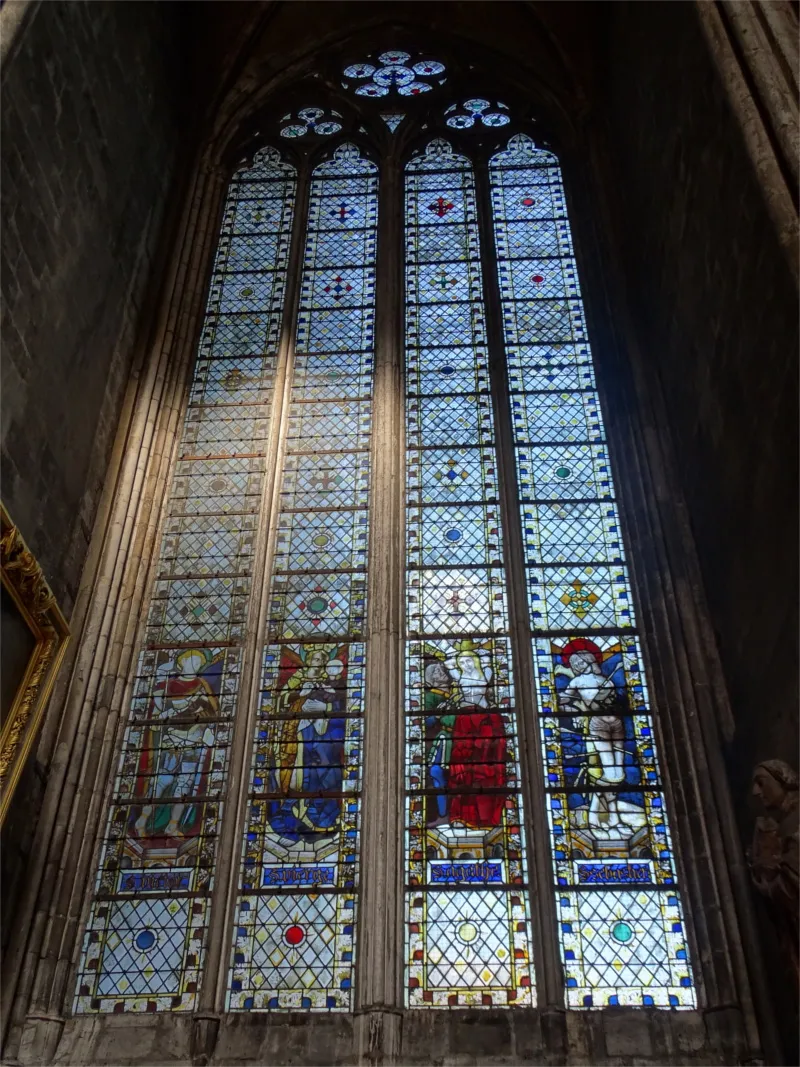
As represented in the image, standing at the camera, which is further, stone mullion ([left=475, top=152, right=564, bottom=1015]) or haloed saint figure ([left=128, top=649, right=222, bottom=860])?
haloed saint figure ([left=128, top=649, right=222, bottom=860])

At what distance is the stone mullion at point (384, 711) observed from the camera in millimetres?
6477

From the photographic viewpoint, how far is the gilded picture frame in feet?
21.4

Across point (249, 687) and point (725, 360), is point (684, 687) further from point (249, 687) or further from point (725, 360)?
point (249, 687)

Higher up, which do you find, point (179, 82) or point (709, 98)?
point (179, 82)

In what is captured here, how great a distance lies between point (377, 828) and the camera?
710cm

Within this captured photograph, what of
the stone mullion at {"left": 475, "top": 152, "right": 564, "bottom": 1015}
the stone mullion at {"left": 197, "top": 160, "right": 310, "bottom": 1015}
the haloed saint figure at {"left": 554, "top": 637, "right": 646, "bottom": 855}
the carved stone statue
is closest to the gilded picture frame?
the stone mullion at {"left": 197, "top": 160, "right": 310, "bottom": 1015}

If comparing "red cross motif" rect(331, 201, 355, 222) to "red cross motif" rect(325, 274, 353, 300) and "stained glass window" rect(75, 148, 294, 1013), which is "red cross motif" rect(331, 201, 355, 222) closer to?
"stained glass window" rect(75, 148, 294, 1013)

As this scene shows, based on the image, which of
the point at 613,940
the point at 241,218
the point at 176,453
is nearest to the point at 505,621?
the point at 613,940

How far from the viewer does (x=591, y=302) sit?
400 inches

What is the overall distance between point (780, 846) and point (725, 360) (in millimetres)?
3052

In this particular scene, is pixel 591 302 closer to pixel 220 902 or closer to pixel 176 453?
pixel 176 453

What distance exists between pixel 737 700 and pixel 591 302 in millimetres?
4336

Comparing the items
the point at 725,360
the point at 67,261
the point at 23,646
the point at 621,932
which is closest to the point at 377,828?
the point at 621,932

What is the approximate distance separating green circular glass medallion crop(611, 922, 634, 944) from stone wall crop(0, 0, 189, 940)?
3.43 metres
